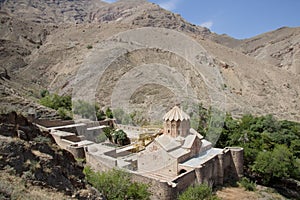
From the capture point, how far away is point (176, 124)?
14219 mm

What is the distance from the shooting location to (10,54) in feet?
131

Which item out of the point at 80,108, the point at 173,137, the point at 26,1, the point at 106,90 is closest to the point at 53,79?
the point at 106,90

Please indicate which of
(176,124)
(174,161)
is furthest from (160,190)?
(176,124)

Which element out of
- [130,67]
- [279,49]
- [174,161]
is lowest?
[174,161]

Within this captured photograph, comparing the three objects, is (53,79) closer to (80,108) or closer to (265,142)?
(80,108)

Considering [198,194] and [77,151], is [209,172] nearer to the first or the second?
[198,194]

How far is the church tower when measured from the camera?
1417 centimetres

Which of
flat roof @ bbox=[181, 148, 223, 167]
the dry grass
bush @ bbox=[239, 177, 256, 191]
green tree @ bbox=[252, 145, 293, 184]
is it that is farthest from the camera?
green tree @ bbox=[252, 145, 293, 184]

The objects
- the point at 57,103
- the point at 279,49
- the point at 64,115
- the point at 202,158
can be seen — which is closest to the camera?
the point at 202,158

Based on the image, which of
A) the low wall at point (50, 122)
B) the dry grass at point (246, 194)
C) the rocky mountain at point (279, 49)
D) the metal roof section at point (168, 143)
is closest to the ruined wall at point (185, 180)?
the metal roof section at point (168, 143)

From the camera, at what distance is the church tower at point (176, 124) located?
14.2 m

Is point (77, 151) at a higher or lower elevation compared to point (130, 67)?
lower

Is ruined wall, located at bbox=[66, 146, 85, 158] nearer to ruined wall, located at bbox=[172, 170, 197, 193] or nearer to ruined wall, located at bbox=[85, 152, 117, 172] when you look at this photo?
ruined wall, located at bbox=[85, 152, 117, 172]

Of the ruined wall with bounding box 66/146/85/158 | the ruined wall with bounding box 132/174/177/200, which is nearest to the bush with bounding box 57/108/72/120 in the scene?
the ruined wall with bounding box 66/146/85/158
